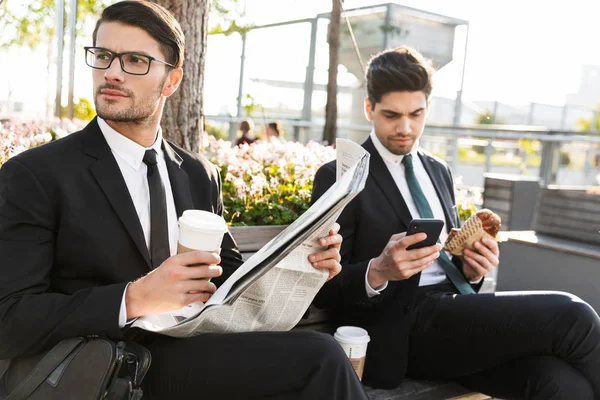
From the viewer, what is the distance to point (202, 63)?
3.54m

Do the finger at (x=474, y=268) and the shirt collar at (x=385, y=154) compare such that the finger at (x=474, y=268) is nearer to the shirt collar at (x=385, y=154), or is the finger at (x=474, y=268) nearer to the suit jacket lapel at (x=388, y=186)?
the suit jacket lapel at (x=388, y=186)

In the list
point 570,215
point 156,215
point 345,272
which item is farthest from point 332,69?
point 156,215

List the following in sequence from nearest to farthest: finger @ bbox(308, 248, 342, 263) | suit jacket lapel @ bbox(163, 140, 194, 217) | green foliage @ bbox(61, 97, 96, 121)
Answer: finger @ bbox(308, 248, 342, 263), suit jacket lapel @ bbox(163, 140, 194, 217), green foliage @ bbox(61, 97, 96, 121)

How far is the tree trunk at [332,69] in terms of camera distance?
5.77 m

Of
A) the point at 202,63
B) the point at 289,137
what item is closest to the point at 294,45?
the point at 289,137

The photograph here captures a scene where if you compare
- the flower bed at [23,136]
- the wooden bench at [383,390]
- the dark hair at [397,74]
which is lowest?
the wooden bench at [383,390]

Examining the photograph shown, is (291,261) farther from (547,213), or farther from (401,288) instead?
(547,213)

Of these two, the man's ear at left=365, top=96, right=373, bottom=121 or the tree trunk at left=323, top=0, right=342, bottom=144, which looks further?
the tree trunk at left=323, top=0, right=342, bottom=144

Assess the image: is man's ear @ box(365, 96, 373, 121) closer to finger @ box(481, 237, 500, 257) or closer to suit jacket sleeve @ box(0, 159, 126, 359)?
finger @ box(481, 237, 500, 257)

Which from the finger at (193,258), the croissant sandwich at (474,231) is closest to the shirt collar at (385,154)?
the croissant sandwich at (474,231)

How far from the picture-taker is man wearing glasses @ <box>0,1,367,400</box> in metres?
1.53

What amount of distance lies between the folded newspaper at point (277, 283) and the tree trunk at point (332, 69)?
4.19m

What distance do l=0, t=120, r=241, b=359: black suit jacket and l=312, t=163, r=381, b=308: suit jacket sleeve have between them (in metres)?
0.89

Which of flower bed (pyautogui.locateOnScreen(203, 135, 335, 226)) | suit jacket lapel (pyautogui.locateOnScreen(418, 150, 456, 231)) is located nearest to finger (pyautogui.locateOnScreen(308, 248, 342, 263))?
suit jacket lapel (pyautogui.locateOnScreen(418, 150, 456, 231))
